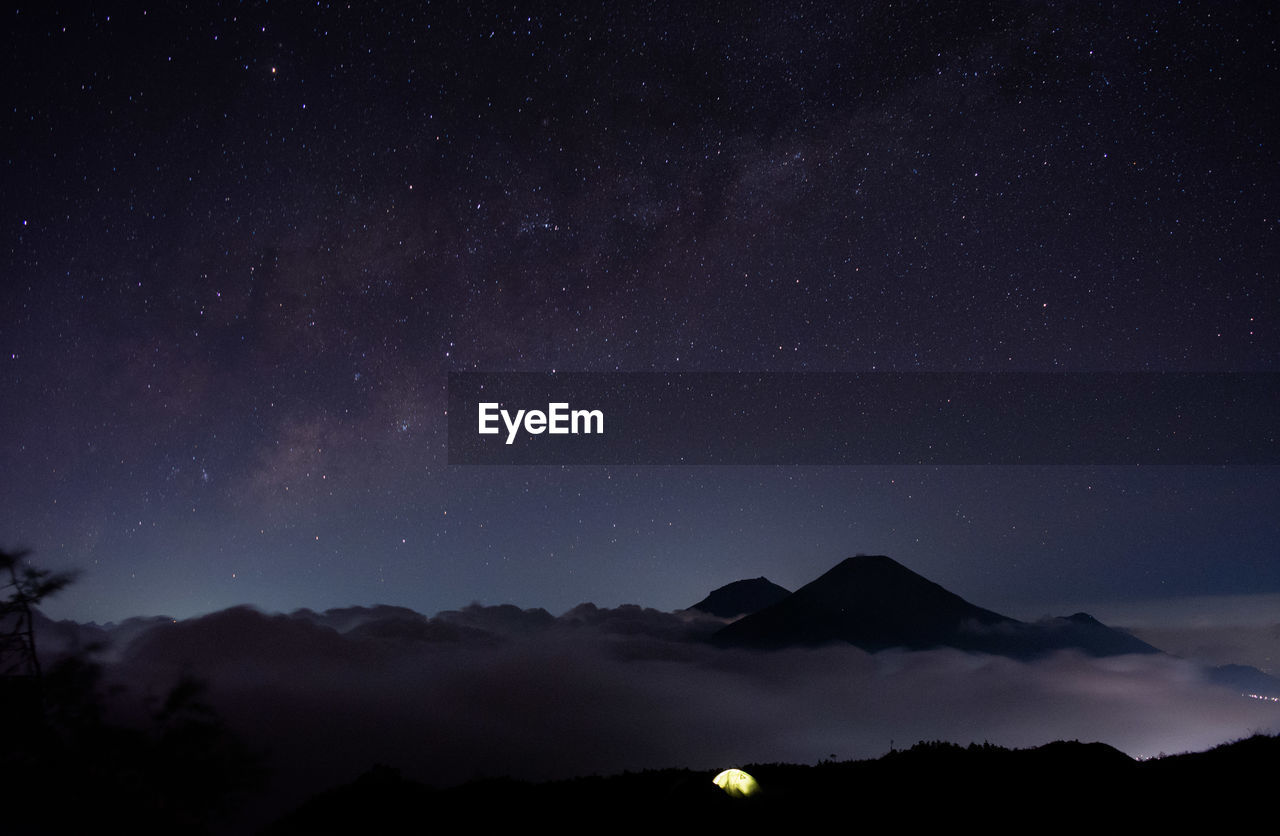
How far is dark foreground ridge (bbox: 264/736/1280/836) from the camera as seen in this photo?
15.4 m

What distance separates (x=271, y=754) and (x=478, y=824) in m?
10.3

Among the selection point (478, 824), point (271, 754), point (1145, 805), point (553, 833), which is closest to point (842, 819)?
point (1145, 805)

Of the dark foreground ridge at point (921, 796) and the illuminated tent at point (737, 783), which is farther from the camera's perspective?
the illuminated tent at point (737, 783)

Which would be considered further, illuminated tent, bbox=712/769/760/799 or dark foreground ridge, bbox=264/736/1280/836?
illuminated tent, bbox=712/769/760/799

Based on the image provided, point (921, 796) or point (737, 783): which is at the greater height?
point (737, 783)

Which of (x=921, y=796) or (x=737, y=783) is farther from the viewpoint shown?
(x=737, y=783)

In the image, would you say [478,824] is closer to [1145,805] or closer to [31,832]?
[31,832]

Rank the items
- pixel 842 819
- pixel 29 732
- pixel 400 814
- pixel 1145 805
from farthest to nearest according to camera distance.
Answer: pixel 400 814, pixel 29 732, pixel 842 819, pixel 1145 805

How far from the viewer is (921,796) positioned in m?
18.2

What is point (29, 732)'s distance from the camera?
73.6 ft

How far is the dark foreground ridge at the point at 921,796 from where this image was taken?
15.4 metres

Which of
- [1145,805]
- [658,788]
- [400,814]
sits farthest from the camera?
[400,814]

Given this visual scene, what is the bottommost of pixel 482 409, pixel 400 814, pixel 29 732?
pixel 400 814

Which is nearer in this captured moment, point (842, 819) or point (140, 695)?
A: point (842, 819)
